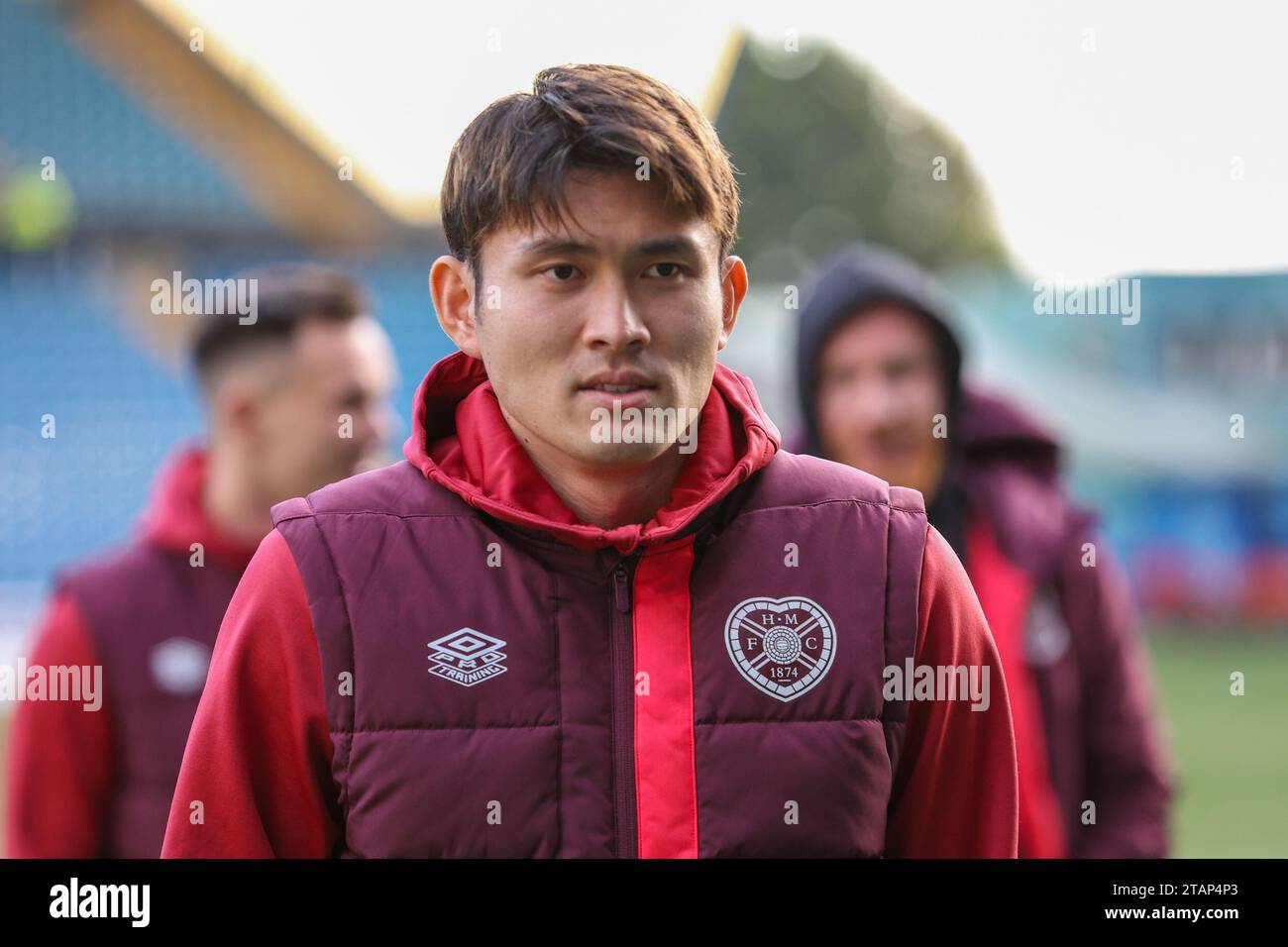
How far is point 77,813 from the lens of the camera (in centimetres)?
261

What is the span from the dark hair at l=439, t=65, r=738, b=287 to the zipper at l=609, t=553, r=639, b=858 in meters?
0.37

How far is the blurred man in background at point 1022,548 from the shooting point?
9.04ft

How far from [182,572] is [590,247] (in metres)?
1.71

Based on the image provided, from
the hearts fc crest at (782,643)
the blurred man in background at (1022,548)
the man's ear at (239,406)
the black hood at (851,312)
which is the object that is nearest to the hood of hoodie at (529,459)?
the hearts fc crest at (782,643)

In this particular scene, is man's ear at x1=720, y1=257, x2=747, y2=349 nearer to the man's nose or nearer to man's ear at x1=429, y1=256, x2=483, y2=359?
the man's nose

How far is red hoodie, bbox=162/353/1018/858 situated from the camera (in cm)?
143

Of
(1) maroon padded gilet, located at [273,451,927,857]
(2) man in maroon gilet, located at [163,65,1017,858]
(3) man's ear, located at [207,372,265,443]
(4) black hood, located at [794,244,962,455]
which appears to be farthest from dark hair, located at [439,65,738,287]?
(3) man's ear, located at [207,372,265,443]

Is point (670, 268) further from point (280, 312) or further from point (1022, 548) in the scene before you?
point (280, 312)

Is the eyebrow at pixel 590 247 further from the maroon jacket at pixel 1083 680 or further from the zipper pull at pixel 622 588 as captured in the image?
the maroon jacket at pixel 1083 680

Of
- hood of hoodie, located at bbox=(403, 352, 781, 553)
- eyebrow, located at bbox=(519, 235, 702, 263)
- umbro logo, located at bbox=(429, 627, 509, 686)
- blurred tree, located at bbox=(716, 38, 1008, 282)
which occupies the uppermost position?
blurred tree, located at bbox=(716, 38, 1008, 282)

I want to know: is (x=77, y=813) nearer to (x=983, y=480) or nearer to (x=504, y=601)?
(x=504, y=601)

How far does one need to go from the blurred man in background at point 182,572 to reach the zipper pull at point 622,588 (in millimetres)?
1449

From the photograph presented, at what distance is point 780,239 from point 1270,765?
13119mm

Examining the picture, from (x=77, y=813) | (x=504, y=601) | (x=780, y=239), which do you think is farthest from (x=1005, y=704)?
(x=780, y=239)
